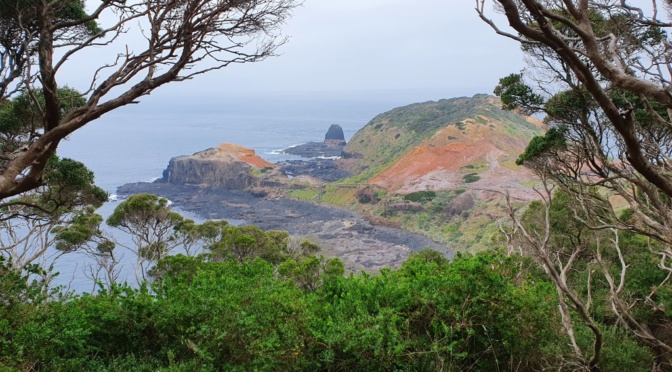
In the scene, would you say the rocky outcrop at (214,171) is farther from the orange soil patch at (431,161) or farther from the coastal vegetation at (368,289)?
the coastal vegetation at (368,289)

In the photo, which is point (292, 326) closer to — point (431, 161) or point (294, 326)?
point (294, 326)

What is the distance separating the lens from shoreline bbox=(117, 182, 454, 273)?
39.9 m

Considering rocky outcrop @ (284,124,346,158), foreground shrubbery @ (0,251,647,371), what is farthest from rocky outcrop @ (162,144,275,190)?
foreground shrubbery @ (0,251,647,371)

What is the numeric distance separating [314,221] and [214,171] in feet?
74.5

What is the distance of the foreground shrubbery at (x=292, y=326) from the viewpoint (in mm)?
4602

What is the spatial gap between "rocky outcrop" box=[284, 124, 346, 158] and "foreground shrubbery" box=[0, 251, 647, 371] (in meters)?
84.7

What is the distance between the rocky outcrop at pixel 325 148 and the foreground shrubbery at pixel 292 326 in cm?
Result: 8474

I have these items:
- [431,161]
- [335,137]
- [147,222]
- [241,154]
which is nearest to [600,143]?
[147,222]

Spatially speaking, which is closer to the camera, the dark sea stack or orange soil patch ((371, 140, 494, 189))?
orange soil patch ((371, 140, 494, 189))

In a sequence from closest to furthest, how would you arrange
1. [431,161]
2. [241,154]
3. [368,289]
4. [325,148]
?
1. [368,289]
2. [431,161]
3. [241,154]
4. [325,148]

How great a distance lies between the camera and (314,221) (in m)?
51.2

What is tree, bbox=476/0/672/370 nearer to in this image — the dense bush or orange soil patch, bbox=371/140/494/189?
the dense bush

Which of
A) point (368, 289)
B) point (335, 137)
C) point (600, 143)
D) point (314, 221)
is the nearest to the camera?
point (368, 289)

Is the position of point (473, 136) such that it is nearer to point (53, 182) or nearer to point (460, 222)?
point (460, 222)
